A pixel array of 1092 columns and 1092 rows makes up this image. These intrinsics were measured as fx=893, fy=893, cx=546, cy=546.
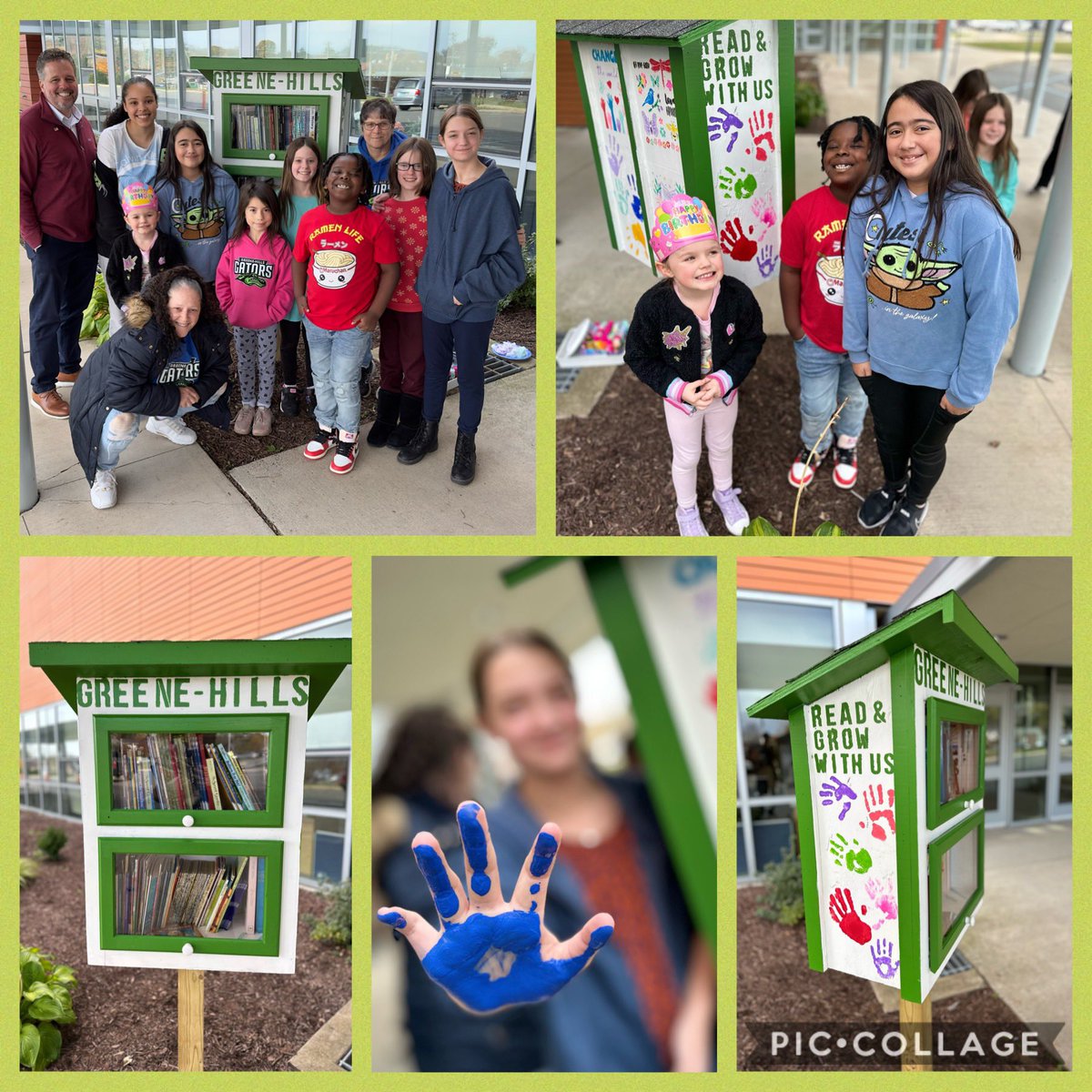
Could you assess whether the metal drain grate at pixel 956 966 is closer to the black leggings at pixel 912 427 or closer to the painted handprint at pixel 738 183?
the black leggings at pixel 912 427

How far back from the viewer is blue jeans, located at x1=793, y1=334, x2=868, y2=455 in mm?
3896

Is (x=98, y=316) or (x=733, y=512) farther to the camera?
(x=98, y=316)

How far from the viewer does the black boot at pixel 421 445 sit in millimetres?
4453

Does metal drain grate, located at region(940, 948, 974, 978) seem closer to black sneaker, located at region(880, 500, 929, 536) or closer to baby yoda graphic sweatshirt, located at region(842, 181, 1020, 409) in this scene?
black sneaker, located at region(880, 500, 929, 536)

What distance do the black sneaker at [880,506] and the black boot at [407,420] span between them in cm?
224

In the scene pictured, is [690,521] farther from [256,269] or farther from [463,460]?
[256,269]

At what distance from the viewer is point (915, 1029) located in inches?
127

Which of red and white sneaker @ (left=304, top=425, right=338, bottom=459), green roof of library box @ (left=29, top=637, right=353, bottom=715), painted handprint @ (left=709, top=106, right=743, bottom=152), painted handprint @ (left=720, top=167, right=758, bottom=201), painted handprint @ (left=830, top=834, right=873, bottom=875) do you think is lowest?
painted handprint @ (left=830, top=834, right=873, bottom=875)

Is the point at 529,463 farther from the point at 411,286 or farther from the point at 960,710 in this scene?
the point at 960,710

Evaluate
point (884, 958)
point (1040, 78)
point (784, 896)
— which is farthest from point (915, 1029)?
point (1040, 78)

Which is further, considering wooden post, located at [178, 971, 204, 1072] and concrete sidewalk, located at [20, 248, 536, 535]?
concrete sidewalk, located at [20, 248, 536, 535]

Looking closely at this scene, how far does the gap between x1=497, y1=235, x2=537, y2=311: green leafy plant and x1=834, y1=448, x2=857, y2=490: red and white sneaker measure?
196 cm

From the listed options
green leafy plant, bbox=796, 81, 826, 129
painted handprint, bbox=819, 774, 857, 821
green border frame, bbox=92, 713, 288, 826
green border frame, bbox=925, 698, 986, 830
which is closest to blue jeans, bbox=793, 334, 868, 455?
green border frame, bbox=925, 698, 986, 830

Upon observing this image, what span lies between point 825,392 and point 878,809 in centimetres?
196
